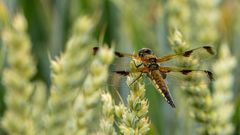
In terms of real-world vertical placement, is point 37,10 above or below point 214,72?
above

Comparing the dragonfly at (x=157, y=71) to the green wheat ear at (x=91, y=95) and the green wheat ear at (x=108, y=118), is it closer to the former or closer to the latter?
the green wheat ear at (x=108, y=118)

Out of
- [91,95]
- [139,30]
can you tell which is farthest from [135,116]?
[139,30]

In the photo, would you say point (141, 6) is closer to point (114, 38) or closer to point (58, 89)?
point (114, 38)

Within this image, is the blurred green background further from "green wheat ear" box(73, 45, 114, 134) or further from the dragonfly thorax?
"green wheat ear" box(73, 45, 114, 134)

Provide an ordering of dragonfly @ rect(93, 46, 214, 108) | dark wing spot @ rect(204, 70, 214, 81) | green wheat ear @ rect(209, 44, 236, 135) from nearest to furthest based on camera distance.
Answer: green wheat ear @ rect(209, 44, 236, 135), dragonfly @ rect(93, 46, 214, 108), dark wing spot @ rect(204, 70, 214, 81)

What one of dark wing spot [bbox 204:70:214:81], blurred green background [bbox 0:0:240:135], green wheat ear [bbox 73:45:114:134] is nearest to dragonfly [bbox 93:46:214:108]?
dark wing spot [bbox 204:70:214:81]

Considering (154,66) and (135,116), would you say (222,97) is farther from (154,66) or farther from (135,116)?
(135,116)

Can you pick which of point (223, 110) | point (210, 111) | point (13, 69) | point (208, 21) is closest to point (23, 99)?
point (13, 69)

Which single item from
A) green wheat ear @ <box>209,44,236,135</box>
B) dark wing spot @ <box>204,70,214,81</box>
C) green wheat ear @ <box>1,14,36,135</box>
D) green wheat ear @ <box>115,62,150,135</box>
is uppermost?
dark wing spot @ <box>204,70,214,81</box>

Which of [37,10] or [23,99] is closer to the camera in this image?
[23,99]
